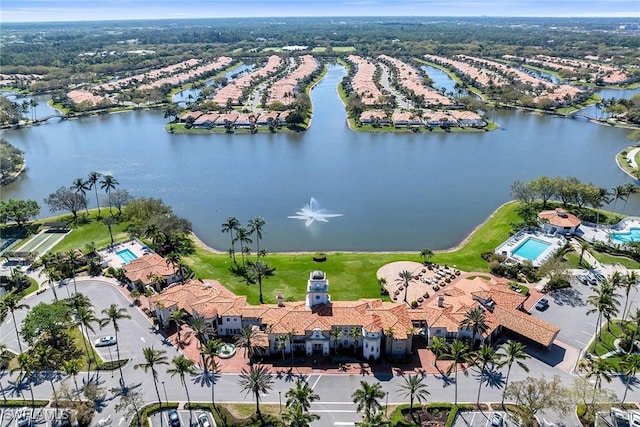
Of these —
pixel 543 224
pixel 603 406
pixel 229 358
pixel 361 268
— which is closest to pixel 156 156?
pixel 361 268

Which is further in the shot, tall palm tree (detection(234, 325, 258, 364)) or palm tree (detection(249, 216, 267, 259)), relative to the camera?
palm tree (detection(249, 216, 267, 259))

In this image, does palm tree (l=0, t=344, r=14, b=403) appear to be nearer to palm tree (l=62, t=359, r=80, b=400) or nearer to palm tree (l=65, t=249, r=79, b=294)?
palm tree (l=62, t=359, r=80, b=400)

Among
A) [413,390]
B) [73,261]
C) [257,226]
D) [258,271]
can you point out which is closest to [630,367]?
[413,390]

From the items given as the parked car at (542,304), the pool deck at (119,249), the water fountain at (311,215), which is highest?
the parked car at (542,304)

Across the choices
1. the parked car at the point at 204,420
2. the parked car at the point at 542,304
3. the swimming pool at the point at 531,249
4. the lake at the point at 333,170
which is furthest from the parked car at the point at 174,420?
the swimming pool at the point at 531,249

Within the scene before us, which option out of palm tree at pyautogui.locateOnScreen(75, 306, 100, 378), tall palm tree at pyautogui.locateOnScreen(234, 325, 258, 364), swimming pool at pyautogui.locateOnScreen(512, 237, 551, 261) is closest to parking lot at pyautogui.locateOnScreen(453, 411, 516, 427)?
tall palm tree at pyautogui.locateOnScreen(234, 325, 258, 364)

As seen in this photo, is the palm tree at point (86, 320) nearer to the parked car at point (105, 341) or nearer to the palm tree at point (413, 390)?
the parked car at point (105, 341)
